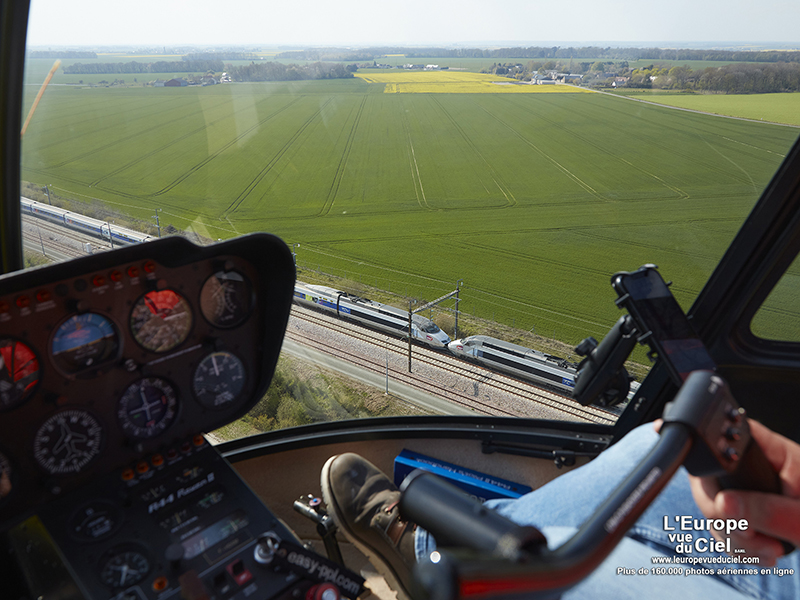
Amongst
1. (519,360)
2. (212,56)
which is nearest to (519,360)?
(519,360)

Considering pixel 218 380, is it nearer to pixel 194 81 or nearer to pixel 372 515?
pixel 372 515

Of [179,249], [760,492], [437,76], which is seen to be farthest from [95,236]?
[437,76]

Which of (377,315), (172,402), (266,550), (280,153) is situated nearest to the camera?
(266,550)

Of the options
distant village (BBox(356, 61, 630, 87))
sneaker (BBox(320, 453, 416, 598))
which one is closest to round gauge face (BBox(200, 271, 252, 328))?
sneaker (BBox(320, 453, 416, 598))

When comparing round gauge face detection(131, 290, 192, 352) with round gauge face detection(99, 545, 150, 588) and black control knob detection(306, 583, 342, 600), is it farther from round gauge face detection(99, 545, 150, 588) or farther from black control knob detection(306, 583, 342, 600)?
black control knob detection(306, 583, 342, 600)

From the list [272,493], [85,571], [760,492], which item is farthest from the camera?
[272,493]

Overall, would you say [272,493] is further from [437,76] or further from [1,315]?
[437,76]
